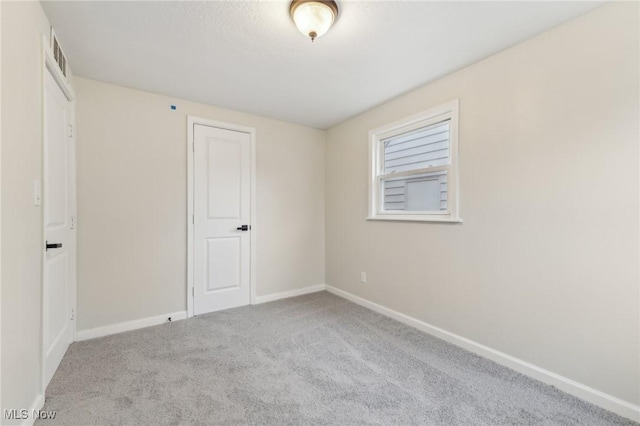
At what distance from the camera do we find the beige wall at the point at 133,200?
2539 millimetres

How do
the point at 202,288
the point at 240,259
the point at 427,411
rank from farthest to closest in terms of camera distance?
1. the point at 240,259
2. the point at 202,288
3. the point at 427,411

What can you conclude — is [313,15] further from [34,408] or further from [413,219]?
[34,408]

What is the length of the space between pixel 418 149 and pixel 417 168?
0.21 metres

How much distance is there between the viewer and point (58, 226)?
2.09m

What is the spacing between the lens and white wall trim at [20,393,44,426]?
56.8 inches

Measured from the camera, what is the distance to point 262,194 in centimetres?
360

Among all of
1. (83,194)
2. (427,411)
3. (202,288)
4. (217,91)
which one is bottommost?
(427,411)

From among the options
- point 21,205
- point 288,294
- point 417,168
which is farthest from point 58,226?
point 417,168

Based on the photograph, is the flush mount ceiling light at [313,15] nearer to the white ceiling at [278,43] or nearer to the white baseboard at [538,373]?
the white ceiling at [278,43]

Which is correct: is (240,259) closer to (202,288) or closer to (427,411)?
(202,288)

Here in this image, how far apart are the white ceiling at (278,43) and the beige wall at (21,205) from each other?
1.54 feet

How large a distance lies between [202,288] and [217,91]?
7.13 feet

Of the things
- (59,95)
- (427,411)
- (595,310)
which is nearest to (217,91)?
(59,95)

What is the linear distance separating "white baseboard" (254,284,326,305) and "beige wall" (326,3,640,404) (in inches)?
65.3
